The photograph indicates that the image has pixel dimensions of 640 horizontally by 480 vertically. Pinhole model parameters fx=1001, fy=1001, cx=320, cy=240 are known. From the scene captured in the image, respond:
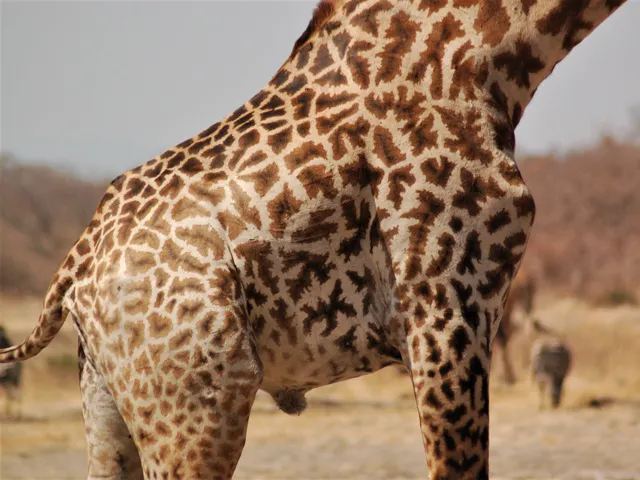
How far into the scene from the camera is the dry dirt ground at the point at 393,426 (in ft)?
32.9

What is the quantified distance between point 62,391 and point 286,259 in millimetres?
14912

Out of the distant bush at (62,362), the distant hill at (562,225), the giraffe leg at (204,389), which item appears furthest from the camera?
the distant hill at (562,225)

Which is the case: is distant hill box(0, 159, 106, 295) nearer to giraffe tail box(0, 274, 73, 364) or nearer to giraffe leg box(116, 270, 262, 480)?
giraffe tail box(0, 274, 73, 364)

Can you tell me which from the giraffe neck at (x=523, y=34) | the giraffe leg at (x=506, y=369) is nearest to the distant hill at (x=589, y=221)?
the giraffe leg at (x=506, y=369)

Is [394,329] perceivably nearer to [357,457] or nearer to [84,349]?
[84,349]

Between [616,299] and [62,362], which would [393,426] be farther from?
[616,299]

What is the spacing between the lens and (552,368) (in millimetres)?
14359

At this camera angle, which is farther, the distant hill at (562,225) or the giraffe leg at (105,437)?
the distant hill at (562,225)

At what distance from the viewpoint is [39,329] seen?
396 centimetres

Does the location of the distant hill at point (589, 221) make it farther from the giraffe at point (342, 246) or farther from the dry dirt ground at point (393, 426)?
the giraffe at point (342, 246)

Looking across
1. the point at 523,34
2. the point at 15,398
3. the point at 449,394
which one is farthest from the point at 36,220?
the point at 449,394

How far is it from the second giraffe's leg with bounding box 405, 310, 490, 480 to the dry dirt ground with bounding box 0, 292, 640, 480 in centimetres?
499

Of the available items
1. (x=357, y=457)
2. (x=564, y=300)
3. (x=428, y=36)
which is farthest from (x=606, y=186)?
(x=428, y=36)

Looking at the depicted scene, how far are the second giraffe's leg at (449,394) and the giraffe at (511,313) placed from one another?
46.7 ft
